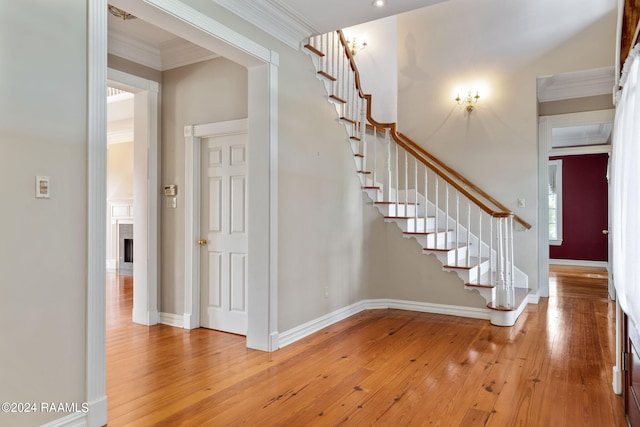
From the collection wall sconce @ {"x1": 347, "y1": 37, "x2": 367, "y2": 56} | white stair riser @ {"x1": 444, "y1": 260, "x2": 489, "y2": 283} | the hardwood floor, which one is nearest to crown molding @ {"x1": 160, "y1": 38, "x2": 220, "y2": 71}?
the hardwood floor

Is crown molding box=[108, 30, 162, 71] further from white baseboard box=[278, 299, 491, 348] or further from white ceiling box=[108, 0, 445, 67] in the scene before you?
white baseboard box=[278, 299, 491, 348]

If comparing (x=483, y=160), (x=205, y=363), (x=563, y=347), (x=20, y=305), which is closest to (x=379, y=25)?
(x=483, y=160)

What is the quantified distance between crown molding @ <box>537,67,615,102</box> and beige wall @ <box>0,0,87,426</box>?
5423 mm

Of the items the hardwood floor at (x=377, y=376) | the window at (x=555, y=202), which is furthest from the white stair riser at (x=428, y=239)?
the window at (x=555, y=202)

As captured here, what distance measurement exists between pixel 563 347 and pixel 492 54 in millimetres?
3940

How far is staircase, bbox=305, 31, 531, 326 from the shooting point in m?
4.24

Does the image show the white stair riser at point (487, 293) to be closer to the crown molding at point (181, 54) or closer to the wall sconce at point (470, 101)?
the wall sconce at point (470, 101)

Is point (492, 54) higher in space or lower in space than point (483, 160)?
higher

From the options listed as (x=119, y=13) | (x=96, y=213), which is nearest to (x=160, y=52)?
(x=119, y=13)

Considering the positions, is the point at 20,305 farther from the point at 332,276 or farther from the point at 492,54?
the point at 492,54

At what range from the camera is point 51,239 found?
1.95m

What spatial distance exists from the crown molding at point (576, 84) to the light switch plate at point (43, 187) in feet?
18.4

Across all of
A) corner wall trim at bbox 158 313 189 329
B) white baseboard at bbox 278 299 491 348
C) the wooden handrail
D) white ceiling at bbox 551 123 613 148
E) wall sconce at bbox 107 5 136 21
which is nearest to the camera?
wall sconce at bbox 107 5 136 21

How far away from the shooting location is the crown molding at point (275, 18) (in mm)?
3025
